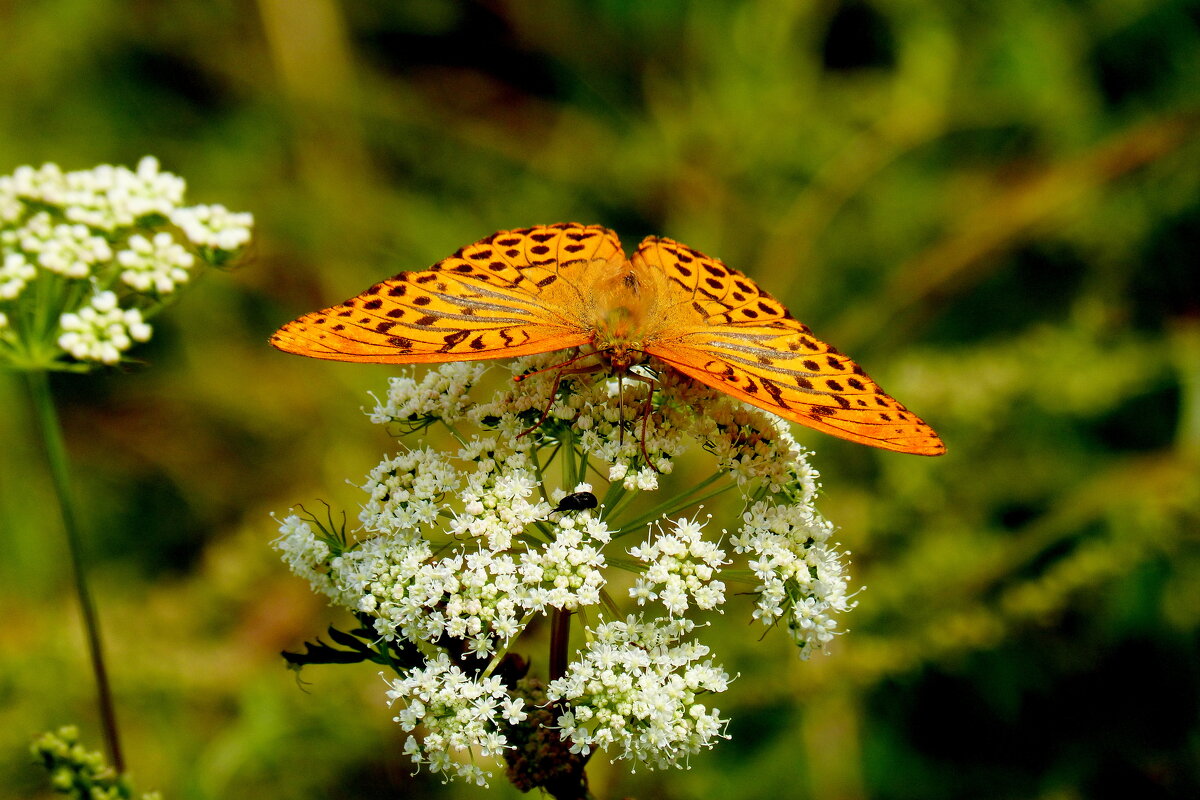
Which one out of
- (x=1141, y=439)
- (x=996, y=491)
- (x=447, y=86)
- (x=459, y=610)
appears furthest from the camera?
(x=447, y=86)

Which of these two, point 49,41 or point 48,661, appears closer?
point 48,661

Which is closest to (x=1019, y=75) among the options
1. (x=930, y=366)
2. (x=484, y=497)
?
(x=930, y=366)

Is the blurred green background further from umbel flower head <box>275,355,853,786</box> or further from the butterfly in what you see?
the butterfly

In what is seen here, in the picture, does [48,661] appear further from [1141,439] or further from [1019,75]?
[1019,75]

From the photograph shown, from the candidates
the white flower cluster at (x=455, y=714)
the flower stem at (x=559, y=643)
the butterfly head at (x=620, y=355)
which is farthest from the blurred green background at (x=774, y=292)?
the butterfly head at (x=620, y=355)

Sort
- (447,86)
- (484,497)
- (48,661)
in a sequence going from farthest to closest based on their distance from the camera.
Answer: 1. (447,86)
2. (48,661)
3. (484,497)

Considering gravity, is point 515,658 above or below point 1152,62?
below

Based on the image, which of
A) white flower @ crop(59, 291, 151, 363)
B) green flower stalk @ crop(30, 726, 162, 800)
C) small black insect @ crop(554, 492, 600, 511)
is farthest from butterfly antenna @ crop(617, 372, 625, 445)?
green flower stalk @ crop(30, 726, 162, 800)

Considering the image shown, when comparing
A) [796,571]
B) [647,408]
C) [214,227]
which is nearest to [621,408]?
[647,408]

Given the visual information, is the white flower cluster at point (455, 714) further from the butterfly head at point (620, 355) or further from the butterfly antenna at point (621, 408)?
the butterfly head at point (620, 355)
